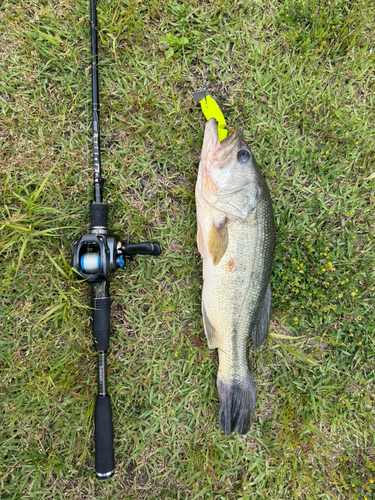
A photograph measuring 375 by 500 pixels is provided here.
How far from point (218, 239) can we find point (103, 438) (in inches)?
73.0

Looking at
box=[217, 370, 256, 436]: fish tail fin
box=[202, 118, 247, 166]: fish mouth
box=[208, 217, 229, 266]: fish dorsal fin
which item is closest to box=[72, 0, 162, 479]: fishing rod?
box=[208, 217, 229, 266]: fish dorsal fin

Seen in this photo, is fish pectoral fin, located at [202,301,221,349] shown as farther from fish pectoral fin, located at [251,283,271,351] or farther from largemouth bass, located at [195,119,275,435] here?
fish pectoral fin, located at [251,283,271,351]

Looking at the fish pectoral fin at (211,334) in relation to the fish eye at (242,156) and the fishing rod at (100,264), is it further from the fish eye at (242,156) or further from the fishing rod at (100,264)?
the fish eye at (242,156)

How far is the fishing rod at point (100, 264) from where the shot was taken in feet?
7.75

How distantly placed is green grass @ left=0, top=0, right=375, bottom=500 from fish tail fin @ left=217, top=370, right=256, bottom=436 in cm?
26

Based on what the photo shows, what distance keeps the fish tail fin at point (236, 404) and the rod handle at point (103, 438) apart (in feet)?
3.04

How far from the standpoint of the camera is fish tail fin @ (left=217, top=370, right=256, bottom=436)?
2570 millimetres

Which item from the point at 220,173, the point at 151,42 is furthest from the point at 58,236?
the point at 151,42

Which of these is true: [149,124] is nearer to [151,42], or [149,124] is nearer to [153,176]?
[153,176]

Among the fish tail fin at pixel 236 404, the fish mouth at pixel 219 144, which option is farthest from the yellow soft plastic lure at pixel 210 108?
the fish tail fin at pixel 236 404

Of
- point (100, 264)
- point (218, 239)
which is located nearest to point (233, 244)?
point (218, 239)

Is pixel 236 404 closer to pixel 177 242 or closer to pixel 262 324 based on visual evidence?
pixel 262 324

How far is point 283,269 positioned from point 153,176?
149 cm

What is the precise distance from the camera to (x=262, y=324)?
2.59 m
